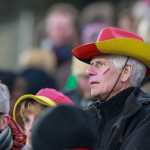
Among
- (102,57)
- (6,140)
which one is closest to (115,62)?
(102,57)

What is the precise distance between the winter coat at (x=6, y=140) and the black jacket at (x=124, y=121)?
31.3 inches

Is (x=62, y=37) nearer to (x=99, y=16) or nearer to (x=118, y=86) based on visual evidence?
(x=99, y=16)

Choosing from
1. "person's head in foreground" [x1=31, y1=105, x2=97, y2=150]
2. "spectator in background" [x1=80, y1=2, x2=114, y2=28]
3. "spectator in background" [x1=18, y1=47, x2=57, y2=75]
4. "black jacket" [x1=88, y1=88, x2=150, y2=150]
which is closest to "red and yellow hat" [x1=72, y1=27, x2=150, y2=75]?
"black jacket" [x1=88, y1=88, x2=150, y2=150]

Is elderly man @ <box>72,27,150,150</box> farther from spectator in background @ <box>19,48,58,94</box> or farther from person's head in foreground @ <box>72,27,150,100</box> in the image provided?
spectator in background @ <box>19,48,58,94</box>

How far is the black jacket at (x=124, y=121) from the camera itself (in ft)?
14.8

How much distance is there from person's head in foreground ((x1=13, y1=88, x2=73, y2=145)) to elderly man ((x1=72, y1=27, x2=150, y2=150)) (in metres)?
0.38

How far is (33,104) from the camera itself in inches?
208

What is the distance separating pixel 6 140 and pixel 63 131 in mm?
1138

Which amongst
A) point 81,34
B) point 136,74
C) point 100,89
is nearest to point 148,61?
point 136,74

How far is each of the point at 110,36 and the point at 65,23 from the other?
4925 millimetres

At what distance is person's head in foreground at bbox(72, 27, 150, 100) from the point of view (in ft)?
16.4

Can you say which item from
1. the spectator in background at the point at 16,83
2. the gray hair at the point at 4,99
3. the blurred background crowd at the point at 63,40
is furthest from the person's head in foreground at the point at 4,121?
the spectator in background at the point at 16,83

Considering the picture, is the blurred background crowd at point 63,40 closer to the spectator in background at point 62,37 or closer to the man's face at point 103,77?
the spectator in background at point 62,37

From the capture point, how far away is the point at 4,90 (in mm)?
4625
